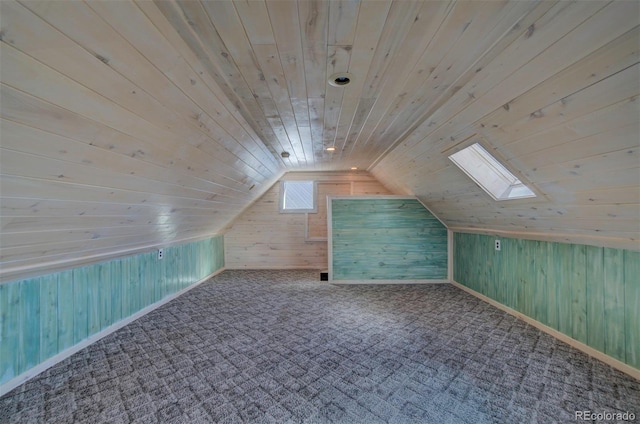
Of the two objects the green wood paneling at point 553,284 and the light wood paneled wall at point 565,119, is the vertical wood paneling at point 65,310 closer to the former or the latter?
the light wood paneled wall at point 565,119

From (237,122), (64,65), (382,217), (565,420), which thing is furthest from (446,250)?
(64,65)

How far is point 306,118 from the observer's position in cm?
232

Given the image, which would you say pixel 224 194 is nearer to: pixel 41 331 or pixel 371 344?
pixel 41 331

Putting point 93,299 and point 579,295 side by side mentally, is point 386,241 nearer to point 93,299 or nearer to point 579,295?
point 579,295

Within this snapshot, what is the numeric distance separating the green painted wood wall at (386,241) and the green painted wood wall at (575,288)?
919mm

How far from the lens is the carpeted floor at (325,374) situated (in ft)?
5.24

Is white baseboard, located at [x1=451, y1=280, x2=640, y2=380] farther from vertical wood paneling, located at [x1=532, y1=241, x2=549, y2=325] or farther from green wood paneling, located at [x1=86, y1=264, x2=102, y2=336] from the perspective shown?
green wood paneling, located at [x1=86, y1=264, x2=102, y2=336]

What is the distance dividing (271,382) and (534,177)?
2.30 meters

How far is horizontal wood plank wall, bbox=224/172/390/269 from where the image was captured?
577 centimetres

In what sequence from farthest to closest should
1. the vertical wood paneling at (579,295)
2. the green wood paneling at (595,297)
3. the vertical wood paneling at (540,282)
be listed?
1. the vertical wood paneling at (540,282)
2. the vertical wood paneling at (579,295)
3. the green wood paneling at (595,297)

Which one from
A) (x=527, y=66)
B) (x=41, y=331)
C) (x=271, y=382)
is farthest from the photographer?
(x=41, y=331)
